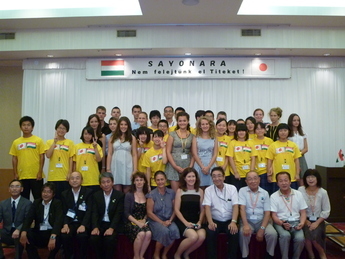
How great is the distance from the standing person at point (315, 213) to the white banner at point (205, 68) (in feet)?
10.2

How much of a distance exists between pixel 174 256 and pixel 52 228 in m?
1.44

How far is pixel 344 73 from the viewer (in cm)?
655

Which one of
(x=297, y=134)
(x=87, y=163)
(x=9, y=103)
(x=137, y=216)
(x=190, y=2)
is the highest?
(x=190, y=2)

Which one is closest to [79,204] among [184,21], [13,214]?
[13,214]

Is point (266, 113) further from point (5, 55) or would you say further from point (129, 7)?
point (5, 55)

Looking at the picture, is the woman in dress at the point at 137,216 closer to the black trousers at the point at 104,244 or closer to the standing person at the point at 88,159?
the black trousers at the point at 104,244

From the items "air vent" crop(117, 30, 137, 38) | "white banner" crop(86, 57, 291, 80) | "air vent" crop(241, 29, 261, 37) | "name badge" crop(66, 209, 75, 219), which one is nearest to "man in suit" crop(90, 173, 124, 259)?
"name badge" crop(66, 209, 75, 219)

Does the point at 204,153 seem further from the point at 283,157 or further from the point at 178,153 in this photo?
the point at 283,157

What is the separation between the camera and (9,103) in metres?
7.43

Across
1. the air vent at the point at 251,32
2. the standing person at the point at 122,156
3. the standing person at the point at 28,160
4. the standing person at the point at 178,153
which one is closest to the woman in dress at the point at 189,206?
the standing person at the point at 178,153

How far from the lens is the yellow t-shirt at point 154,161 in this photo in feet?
13.9

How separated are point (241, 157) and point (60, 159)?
249 cm

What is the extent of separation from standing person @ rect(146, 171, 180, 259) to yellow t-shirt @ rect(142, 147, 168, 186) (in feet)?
1.41

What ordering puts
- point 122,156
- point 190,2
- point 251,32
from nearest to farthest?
point 122,156, point 190,2, point 251,32
